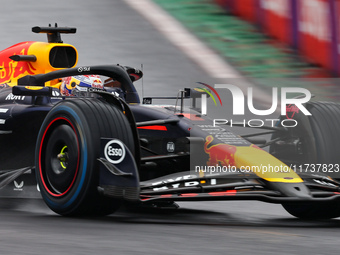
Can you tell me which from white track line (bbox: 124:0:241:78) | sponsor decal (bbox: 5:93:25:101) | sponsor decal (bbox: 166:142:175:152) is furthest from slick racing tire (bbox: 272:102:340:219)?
white track line (bbox: 124:0:241:78)

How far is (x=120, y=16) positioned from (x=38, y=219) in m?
12.3

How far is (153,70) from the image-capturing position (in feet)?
53.0

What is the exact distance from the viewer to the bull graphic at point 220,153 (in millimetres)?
6414

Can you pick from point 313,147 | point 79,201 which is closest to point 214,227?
point 79,201

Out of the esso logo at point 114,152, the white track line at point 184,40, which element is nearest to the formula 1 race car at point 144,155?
the esso logo at point 114,152

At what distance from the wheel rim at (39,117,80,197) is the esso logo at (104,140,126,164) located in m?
0.27

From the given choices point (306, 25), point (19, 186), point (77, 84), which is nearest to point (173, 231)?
point (19, 186)

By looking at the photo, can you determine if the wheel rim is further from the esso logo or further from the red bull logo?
the red bull logo

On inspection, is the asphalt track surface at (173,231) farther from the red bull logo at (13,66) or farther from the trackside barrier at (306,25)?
the trackside barrier at (306,25)

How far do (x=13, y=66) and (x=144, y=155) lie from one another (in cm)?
272

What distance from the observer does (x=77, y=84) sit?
328 inches

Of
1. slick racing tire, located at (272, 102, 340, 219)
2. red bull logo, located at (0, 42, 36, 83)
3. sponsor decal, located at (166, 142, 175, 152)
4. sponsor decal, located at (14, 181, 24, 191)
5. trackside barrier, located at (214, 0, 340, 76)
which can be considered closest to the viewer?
slick racing tire, located at (272, 102, 340, 219)

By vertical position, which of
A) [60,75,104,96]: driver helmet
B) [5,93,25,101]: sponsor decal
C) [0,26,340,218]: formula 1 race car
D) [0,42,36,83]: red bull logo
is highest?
[0,42,36,83]: red bull logo

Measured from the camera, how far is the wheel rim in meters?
6.18
